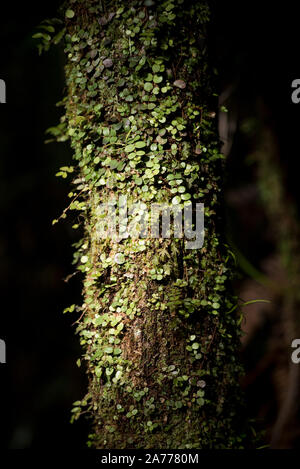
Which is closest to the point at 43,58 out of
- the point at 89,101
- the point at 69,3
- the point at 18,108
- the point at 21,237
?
the point at 18,108

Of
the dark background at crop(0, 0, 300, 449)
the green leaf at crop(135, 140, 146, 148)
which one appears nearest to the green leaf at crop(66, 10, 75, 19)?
the green leaf at crop(135, 140, 146, 148)

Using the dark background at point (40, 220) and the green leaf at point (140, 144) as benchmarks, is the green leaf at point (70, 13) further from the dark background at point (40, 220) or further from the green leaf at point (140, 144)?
the dark background at point (40, 220)

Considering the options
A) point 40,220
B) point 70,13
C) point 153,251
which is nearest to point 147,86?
point 70,13

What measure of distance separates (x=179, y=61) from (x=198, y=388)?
1.77 m

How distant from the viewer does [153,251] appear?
1723 millimetres

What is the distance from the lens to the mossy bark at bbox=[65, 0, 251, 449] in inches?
67.5

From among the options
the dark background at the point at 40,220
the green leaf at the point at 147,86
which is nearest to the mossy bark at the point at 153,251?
the green leaf at the point at 147,86

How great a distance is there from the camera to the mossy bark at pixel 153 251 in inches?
67.5

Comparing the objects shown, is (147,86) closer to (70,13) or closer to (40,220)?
(70,13)

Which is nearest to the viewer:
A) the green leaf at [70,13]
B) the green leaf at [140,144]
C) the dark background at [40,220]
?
the green leaf at [140,144]

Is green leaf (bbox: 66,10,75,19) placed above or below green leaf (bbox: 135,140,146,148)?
above

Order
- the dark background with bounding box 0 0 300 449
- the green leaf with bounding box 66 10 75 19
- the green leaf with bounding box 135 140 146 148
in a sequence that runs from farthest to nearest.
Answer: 1. the dark background with bounding box 0 0 300 449
2. the green leaf with bounding box 66 10 75 19
3. the green leaf with bounding box 135 140 146 148

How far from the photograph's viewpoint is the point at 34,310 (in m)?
4.33

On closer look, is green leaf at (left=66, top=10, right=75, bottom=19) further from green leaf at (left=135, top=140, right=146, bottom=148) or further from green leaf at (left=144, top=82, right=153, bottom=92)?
green leaf at (left=135, top=140, right=146, bottom=148)
